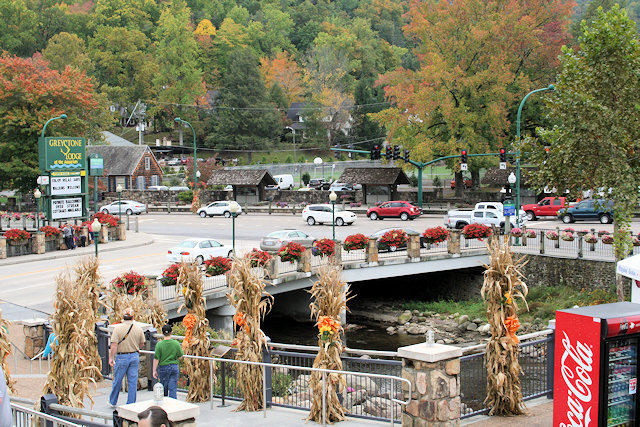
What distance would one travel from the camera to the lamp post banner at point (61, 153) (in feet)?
139

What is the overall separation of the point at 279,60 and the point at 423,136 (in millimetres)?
65630

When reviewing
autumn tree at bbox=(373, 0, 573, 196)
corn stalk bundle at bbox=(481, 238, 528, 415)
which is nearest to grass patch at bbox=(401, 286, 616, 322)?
corn stalk bundle at bbox=(481, 238, 528, 415)

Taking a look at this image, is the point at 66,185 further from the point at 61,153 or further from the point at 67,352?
the point at 67,352

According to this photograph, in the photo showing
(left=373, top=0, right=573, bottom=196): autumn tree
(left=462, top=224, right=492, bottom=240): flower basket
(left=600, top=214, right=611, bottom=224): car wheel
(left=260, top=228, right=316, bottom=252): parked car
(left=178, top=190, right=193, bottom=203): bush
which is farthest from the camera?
(left=178, top=190, right=193, bottom=203): bush

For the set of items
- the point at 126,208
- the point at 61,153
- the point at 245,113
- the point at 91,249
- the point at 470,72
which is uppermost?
the point at 245,113

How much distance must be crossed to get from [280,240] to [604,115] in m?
15.9

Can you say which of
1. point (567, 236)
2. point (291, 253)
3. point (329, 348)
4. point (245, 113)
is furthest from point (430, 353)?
point (245, 113)

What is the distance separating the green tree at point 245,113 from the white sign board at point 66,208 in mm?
52943

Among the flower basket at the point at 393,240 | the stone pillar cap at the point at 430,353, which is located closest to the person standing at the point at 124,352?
the stone pillar cap at the point at 430,353

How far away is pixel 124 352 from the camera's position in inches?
498

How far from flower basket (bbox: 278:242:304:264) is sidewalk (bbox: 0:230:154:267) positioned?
38.2 feet

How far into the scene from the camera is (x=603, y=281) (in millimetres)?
30984

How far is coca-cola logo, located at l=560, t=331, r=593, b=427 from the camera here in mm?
10102

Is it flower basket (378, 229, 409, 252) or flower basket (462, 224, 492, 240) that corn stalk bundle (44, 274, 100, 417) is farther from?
flower basket (462, 224, 492, 240)
